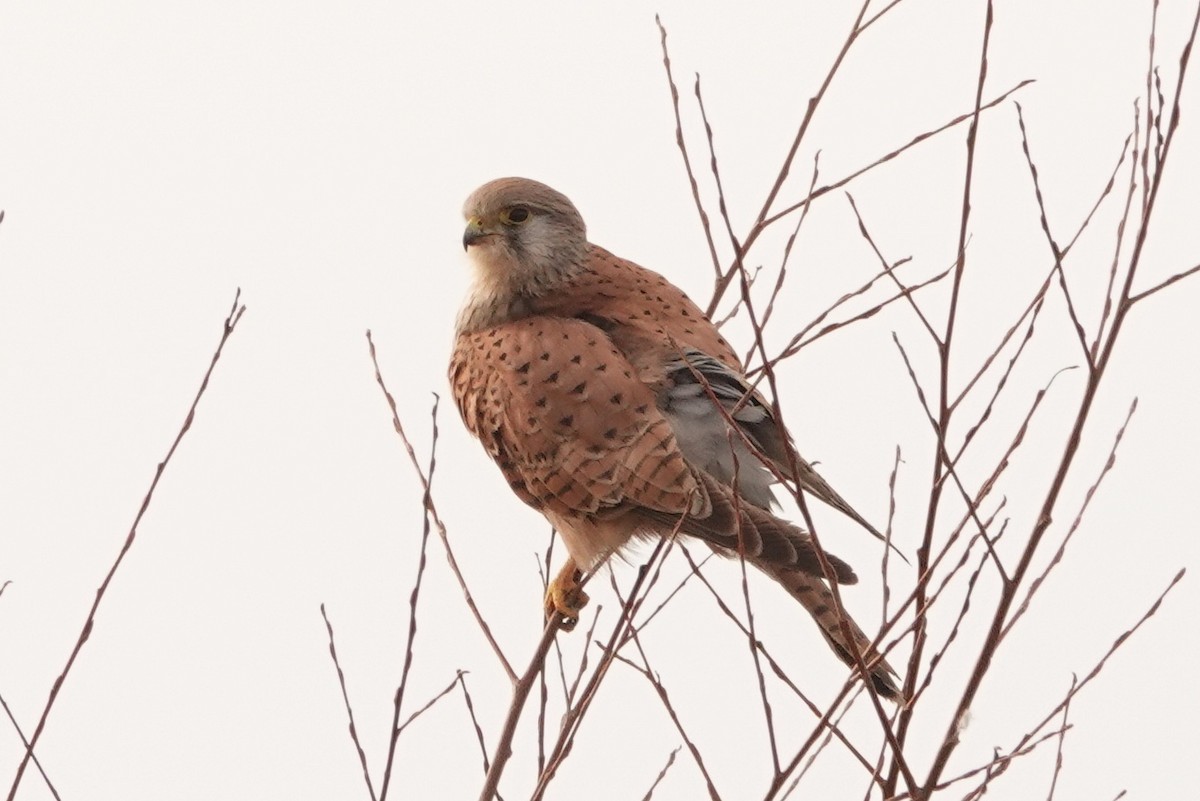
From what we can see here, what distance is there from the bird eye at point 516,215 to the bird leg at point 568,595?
1069 millimetres

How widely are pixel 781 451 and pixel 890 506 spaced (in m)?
1.54

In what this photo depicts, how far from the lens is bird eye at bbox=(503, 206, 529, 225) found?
4.80 m

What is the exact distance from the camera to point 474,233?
4.75m

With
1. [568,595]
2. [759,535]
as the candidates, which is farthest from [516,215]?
[759,535]

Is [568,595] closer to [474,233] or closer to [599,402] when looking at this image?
[599,402]

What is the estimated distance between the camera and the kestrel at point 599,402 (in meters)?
3.97

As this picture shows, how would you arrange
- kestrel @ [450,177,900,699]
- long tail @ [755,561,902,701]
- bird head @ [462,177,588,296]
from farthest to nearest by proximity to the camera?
bird head @ [462,177,588,296]
kestrel @ [450,177,900,699]
long tail @ [755,561,902,701]

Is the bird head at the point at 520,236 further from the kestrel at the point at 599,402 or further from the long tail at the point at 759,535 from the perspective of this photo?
the long tail at the point at 759,535

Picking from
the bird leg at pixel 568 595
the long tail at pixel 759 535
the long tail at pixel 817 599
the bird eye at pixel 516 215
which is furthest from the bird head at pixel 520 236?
the long tail at pixel 817 599

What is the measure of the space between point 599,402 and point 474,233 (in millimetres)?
811

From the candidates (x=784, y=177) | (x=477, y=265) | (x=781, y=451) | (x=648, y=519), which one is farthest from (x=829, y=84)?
(x=477, y=265)

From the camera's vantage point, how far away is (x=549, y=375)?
14.2ft

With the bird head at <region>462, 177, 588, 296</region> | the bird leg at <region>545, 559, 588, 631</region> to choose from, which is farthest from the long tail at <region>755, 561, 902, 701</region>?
the bird head at <region>462, 177, 588, 296</region>

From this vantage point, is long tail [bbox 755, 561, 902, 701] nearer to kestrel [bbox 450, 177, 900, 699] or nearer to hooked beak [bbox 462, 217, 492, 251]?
kestrel [bbox 450, 177, 900, 699]
